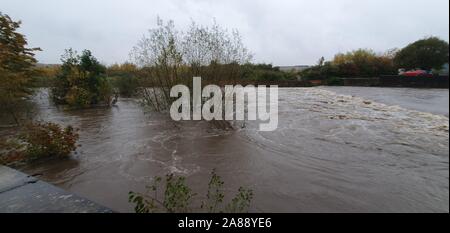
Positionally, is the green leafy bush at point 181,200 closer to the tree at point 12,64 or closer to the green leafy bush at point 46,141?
the green leafy bush at point 46,141

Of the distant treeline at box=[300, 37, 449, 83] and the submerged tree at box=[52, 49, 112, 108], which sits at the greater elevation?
the distant treeline at box=[300, 37, 449, 83]

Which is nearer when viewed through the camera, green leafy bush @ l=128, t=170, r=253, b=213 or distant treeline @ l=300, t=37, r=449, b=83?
green leafy bush @ l=128, t=170, r=253, b=213

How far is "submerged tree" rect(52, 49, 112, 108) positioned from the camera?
1361 centimetres

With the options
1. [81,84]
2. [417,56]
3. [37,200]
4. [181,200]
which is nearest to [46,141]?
[37,200]

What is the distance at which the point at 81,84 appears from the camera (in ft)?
46.1

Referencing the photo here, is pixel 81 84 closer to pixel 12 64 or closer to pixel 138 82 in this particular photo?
pixel 12 64

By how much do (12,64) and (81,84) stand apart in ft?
11.4

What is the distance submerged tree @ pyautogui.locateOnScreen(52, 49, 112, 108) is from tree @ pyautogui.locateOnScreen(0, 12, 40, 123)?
1611 mm

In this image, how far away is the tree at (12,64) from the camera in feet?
25.1

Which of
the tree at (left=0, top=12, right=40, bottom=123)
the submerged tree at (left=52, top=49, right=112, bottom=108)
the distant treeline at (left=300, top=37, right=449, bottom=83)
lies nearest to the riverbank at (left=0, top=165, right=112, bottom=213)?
the tree at (left=0, top=12, right=40, bottom=123)

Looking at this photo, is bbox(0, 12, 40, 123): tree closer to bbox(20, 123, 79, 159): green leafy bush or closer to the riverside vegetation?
the riverside vegetation
